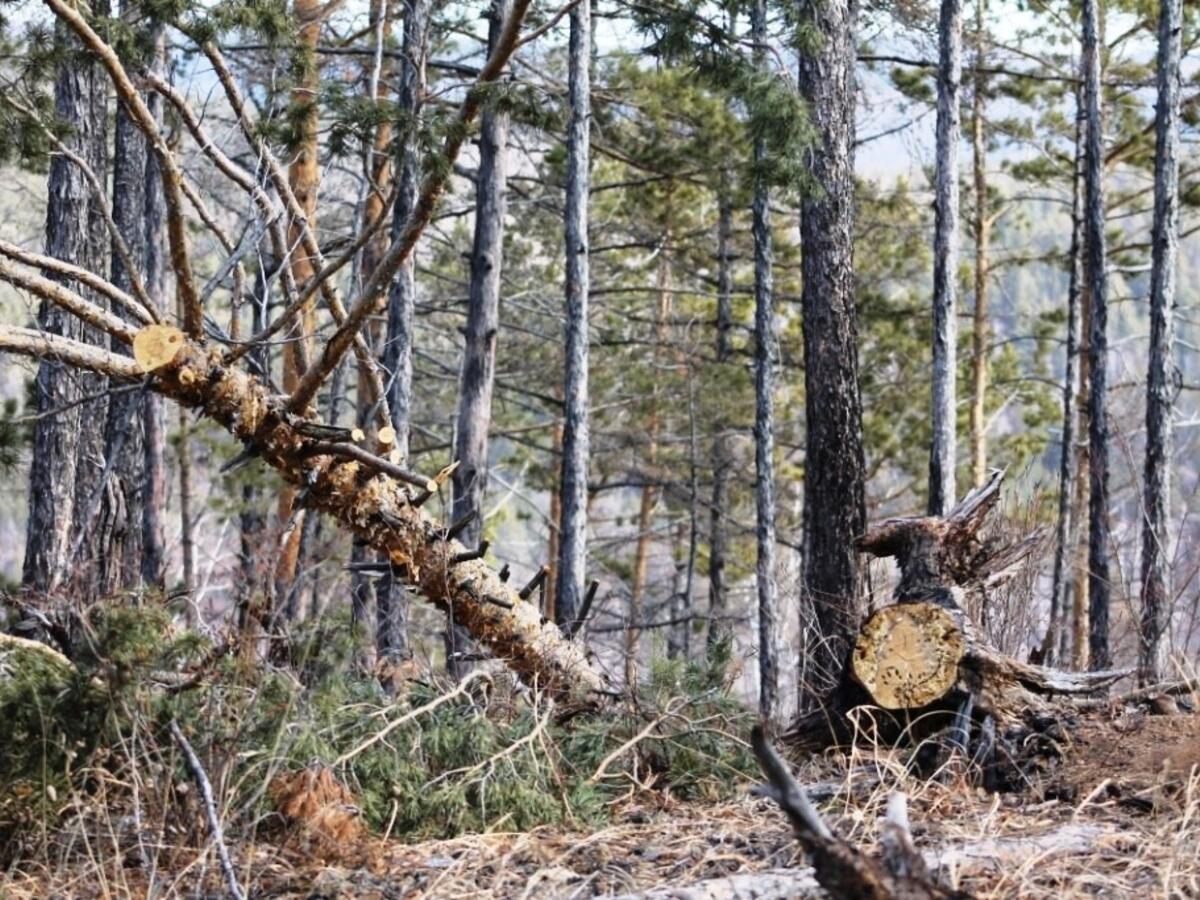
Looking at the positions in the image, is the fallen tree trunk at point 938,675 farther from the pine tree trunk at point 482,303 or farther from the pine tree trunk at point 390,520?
the pine tree trunk at point 482,303

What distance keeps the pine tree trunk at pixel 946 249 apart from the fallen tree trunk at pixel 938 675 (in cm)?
700

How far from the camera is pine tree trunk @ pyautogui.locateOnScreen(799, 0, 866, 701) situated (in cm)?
850

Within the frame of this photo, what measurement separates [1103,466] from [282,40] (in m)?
9.74

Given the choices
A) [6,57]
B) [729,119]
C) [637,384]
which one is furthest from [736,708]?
[637,384]

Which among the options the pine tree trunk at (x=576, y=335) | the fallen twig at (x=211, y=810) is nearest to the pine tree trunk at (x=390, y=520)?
the fallen twig at (x=211, y=810)

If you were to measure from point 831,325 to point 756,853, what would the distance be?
5280 mm

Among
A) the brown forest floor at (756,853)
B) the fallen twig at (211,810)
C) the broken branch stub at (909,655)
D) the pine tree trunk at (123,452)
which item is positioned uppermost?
the pine tree trunk at (123,452)

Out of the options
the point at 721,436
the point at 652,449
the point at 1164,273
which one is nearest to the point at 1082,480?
the point at 721,436

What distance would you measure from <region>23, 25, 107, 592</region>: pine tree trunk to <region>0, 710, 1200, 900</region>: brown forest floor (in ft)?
14.4

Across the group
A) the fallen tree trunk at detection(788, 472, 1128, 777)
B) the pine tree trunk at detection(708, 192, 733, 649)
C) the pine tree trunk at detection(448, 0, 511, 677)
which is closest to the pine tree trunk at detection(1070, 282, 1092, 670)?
the pine tree trunk at detection(708, 192, 733, 649)

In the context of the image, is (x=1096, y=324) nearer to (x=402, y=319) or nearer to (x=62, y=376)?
(x=402, y=319)

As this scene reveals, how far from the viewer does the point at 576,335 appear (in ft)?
42.7

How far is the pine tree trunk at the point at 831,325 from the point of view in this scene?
8.50 meters

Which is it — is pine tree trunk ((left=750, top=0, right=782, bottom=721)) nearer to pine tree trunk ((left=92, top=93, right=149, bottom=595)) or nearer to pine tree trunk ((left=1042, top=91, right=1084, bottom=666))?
pine tree trunk ((left=1042, top=91, right=1084, bottom=666))
